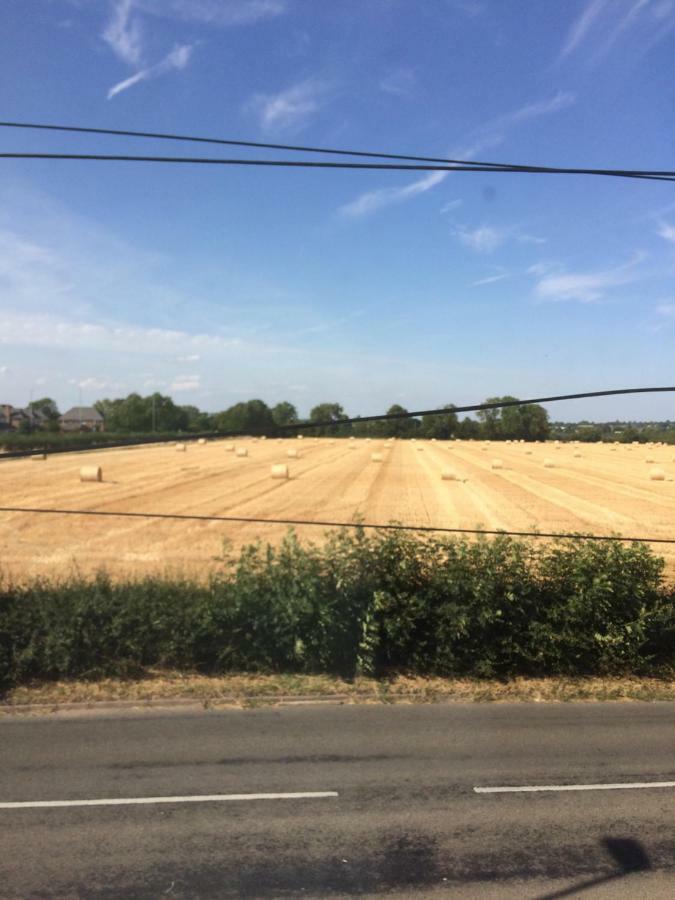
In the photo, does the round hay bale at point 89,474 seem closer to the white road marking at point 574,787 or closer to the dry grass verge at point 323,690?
the dry grass verge at point 323,690

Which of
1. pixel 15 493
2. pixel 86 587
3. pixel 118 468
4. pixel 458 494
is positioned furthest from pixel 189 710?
pixel 118 468

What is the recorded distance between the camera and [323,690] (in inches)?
386

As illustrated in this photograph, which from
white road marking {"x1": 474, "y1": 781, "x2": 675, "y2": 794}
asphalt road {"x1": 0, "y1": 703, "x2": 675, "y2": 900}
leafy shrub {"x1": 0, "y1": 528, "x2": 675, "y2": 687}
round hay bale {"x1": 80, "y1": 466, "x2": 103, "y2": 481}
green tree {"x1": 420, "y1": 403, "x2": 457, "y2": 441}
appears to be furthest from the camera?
green tree {"x1": 420, "y1": 403, "x2": 457, "y2": 441}

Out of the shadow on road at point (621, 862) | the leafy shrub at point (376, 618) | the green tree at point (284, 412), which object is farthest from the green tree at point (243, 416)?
the shadow on road at point (621, 862)

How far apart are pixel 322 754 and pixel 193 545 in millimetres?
14507

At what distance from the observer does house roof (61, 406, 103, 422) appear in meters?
83.8

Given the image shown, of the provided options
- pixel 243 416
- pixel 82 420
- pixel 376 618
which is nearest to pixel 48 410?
pixel 82 420

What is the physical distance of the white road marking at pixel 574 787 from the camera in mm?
6824

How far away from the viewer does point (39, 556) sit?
20.1 metres

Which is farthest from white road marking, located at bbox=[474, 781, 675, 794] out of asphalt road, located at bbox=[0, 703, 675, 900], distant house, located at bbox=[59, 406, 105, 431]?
distant house, located at bbox=[59, 406, 105, 431]

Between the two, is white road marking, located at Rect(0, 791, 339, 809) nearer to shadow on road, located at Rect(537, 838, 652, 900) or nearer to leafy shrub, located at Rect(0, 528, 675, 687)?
shadow on road, located at Rect(537, 838, 652, 900)

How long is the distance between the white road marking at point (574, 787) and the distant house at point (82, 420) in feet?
241

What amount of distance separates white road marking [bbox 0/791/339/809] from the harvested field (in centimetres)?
429

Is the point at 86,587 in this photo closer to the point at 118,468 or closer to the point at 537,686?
the point at 537,686
